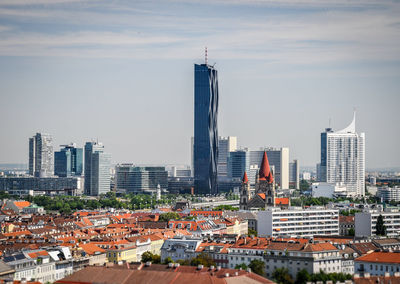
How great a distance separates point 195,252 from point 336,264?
18104 millimetres

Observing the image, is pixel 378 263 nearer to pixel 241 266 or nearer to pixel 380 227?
pixel 241 266

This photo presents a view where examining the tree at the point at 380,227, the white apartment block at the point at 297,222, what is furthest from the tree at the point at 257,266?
the tree at the point at 380,227

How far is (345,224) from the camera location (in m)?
165

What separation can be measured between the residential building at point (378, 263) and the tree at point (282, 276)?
8786 mm

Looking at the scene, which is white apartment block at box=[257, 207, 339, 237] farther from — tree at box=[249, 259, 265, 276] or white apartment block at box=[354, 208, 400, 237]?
tree at box=[249, 259, 265, 276]

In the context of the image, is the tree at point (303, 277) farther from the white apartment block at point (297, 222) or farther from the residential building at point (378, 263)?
the white apartment block at point (297, 222)

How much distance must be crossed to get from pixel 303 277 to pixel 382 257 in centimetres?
1292

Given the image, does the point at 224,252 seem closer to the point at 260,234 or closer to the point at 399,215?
the point at 260,234

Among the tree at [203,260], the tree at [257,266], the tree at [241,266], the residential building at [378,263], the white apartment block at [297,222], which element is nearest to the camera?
the tree at [257,266]

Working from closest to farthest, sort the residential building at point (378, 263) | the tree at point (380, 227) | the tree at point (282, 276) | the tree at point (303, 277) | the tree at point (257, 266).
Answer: the tree at point (303, 277) → the tree at point (282, 276) → the tree at point (257, 266) → the residential building at point (378, 263) → the tree at point (380, 227)

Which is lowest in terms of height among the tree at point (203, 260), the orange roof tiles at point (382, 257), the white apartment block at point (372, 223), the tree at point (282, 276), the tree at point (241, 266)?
the tree at point (282, 276)

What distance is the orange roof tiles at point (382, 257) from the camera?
98938mm

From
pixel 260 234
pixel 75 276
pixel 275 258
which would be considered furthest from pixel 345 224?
pixel 75 276

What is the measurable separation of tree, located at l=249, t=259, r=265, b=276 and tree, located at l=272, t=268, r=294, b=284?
1.80 m
